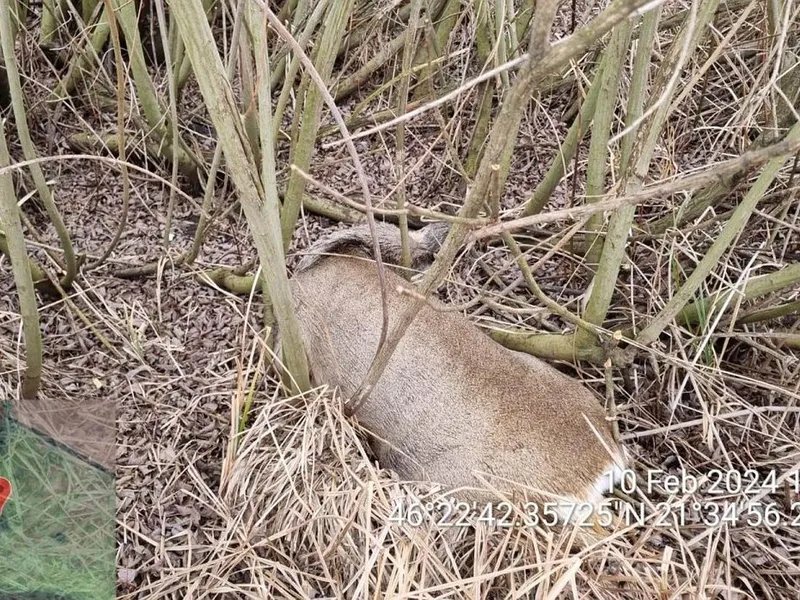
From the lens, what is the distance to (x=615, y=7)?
0.84 meters

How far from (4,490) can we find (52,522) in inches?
5.2

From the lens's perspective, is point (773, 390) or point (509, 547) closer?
point (509, 547)

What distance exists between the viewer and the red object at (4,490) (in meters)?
1.59

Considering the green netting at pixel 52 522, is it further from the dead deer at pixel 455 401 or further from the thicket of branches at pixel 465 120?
the dead deer at pixel 455 401

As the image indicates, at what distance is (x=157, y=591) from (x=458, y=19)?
2129mm

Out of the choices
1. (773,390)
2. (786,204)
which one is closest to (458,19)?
(786,204)

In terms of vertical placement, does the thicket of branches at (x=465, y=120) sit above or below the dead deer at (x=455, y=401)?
above

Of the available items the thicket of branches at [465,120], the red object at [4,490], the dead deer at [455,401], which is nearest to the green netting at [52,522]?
Result: the red object at [4,490]

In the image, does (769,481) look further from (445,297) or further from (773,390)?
(445,297)

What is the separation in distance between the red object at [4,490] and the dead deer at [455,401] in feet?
2.67
